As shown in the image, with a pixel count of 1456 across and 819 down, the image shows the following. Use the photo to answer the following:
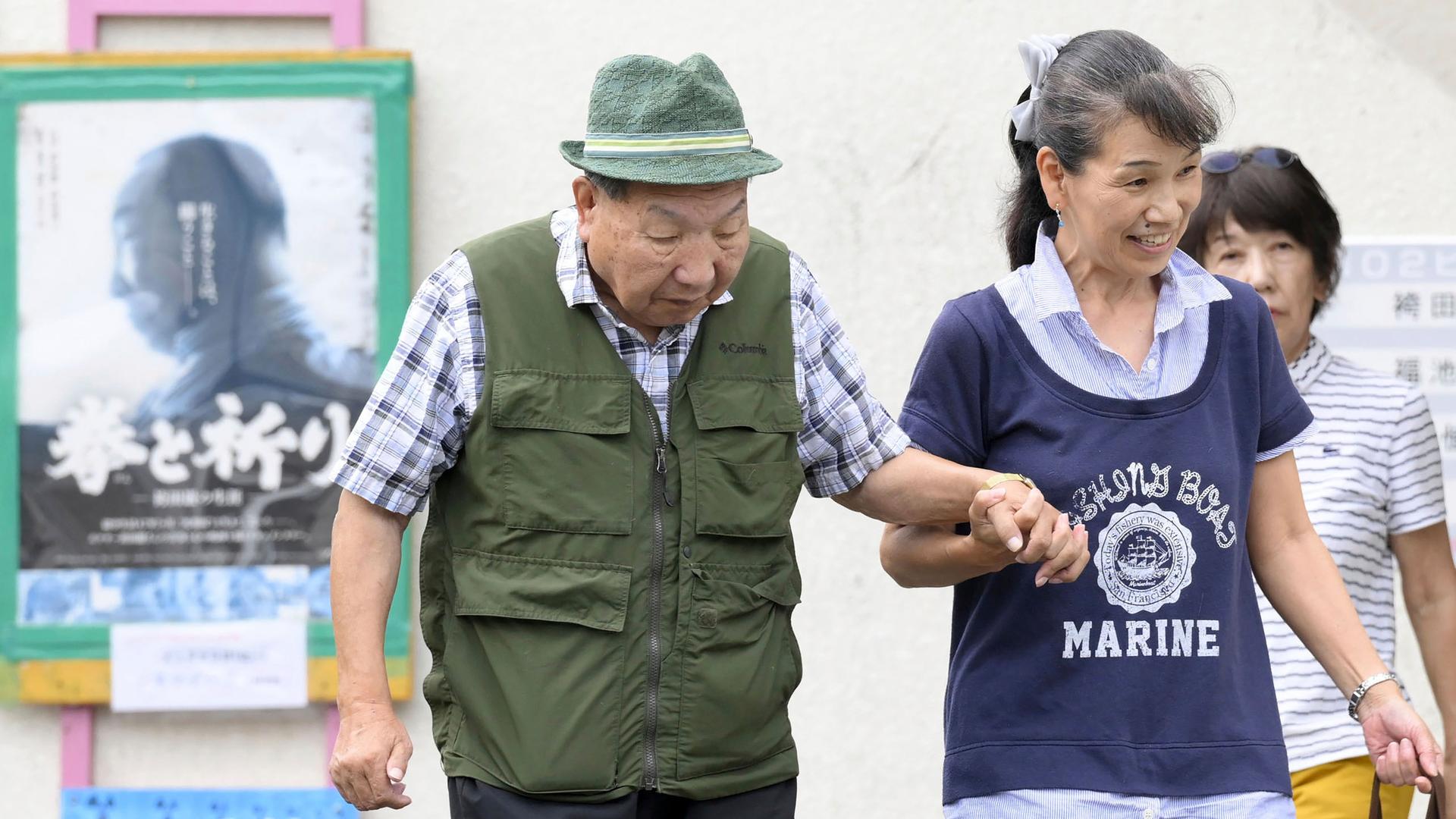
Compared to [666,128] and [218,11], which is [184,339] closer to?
[218,11]

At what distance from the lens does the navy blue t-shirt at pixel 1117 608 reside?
2.13 m

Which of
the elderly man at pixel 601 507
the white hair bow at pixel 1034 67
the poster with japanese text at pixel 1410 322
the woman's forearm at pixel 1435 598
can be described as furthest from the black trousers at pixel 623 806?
the poster with japanese text at pixel 1410 322

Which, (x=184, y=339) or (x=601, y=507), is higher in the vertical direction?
(x=184, y=339)

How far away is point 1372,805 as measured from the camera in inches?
102

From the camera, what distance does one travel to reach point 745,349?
2.23m

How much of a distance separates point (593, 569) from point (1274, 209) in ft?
5.54

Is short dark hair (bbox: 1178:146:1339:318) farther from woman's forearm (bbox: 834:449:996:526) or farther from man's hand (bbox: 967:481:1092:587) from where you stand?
man's hand (bbox: 967:481:1092:587)

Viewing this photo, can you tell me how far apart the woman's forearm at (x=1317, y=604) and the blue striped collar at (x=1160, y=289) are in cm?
37

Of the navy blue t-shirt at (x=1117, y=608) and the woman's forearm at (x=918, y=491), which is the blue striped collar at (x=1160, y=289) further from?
the woman's forearm at (x=918, y=491)

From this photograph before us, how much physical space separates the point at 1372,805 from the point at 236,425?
281cm

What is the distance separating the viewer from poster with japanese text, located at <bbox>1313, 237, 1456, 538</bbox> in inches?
151

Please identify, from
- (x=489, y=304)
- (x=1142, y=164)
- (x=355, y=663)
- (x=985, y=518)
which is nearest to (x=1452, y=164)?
(x=1142, y=164)

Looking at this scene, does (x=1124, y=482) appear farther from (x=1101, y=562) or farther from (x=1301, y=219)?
(x=1301, y=219)

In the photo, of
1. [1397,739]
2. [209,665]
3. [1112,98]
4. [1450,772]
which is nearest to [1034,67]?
[1112,98]
